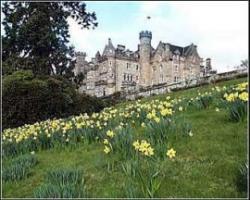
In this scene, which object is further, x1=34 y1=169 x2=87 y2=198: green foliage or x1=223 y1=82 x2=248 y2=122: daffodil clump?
x1=223 y1=82 x2=248 y2=122: daffodil clump

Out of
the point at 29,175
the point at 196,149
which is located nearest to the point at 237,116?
the point at 196,149

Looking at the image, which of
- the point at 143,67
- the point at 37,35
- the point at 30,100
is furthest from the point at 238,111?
the point at 143,67

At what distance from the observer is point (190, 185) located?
→ 10.1 feet

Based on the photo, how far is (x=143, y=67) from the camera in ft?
119

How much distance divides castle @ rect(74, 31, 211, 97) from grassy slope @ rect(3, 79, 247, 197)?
544 inches

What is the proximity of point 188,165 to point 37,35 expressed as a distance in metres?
12.0

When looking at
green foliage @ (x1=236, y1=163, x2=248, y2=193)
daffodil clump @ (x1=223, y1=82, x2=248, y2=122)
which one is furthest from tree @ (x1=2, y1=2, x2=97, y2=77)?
green foliage @ (x1=236, y1=163, x2=248, y2=193)

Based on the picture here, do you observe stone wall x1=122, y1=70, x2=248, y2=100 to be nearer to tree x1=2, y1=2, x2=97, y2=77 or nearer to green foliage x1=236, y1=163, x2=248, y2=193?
tree x1=2, y1=2, x2=97, y2=77

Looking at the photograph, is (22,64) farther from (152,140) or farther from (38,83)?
(152,140)

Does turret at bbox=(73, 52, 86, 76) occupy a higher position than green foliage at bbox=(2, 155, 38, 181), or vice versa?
turret at bbox=(73, 52, 86, 76)

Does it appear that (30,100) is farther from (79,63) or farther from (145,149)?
(79,63)

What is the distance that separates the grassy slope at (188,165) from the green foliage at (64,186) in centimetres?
12

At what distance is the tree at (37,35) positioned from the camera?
1476 cm

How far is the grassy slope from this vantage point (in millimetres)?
3057
